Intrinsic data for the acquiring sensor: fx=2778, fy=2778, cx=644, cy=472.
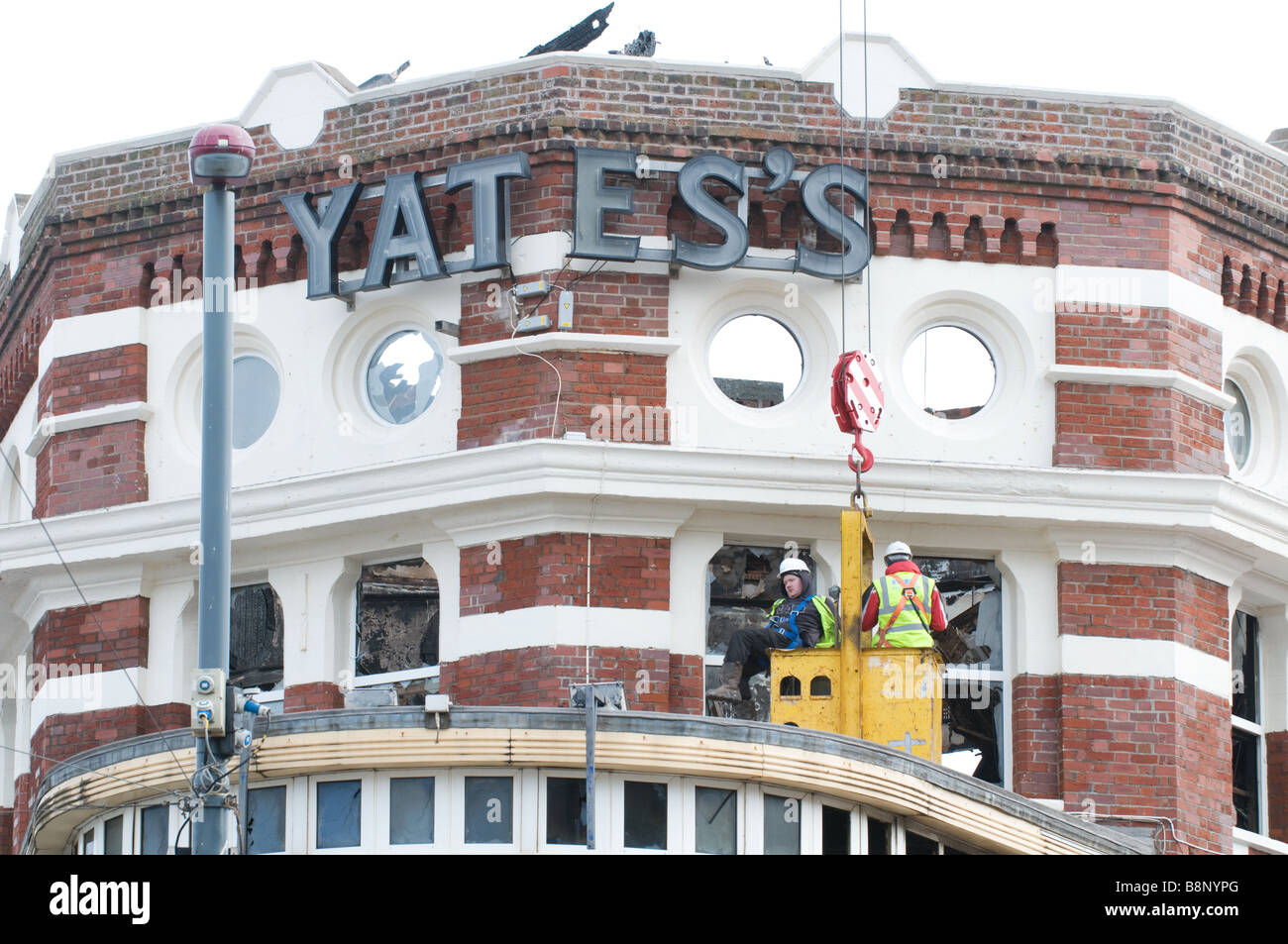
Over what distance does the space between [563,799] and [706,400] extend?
5.97 meters

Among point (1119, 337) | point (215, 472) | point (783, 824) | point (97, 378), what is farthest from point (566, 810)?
point (97, 378)

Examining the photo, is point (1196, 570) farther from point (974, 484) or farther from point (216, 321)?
point (216, 321)

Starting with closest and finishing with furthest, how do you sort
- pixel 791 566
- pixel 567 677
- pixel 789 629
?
pixel 789 629, pixel 791 566, pixel 567 677

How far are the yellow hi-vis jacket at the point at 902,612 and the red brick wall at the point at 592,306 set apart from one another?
166 inches

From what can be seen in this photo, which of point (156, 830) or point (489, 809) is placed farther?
point (156, 830)

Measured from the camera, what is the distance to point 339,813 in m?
21.0

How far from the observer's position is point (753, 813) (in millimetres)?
21094

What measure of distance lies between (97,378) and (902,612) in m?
9.23

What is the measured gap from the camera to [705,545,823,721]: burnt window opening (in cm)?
2575

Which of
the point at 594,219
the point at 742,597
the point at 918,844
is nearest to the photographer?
the point at 918,844

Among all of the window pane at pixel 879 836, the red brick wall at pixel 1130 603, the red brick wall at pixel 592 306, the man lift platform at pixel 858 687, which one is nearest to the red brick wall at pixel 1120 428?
the red brick wall at pixel 1130 603

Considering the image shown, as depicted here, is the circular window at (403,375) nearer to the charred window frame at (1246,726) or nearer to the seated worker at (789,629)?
the seated worker at (789,629)

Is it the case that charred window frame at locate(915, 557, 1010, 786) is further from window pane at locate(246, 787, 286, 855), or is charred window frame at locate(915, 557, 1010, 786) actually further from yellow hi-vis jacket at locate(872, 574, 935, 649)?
window pane at locate(246, 787, 286, 855)

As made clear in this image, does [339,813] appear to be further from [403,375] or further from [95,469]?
[95,469]
